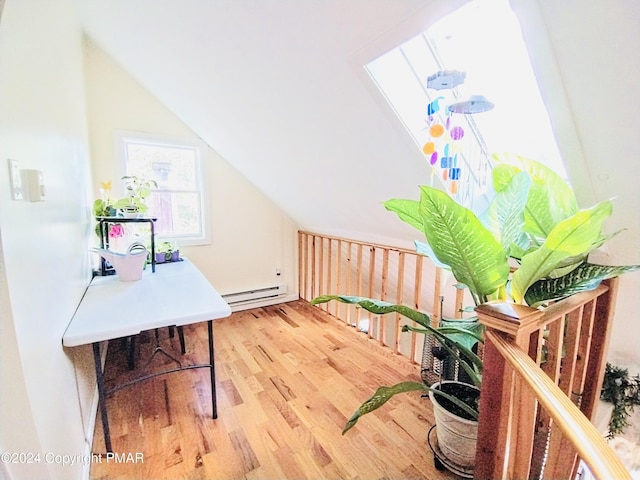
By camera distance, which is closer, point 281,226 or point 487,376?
point 487,376

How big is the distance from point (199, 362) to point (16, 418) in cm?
166

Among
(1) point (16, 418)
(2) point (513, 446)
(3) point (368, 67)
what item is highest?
(3) point (368, 67)

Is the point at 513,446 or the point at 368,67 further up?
the point at 368,67

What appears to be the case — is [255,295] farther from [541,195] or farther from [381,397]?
[541,195]

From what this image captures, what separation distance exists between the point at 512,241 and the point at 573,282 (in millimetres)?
240

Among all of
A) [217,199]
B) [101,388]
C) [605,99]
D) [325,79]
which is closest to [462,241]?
[605,99]

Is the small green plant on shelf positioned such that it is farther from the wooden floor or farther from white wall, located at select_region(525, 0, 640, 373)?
the wooden floor

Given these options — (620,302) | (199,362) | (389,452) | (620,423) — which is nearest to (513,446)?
(389,452)

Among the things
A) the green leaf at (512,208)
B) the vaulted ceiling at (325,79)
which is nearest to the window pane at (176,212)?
the vaulted ceiling at (325,79)

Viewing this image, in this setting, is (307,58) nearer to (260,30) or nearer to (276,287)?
(260,30)

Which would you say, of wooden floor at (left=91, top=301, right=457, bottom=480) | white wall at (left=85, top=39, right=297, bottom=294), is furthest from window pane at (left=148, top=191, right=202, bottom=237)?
wooden floor at (left=91, top=301, right=457, bottom=480)

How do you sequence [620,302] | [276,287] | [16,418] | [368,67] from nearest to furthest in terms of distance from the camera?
1. [16,418]
2. [368,67]
3. [620,302]
4. [276,287]

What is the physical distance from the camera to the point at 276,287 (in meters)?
3.70

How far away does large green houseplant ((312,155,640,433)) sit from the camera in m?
0.78
